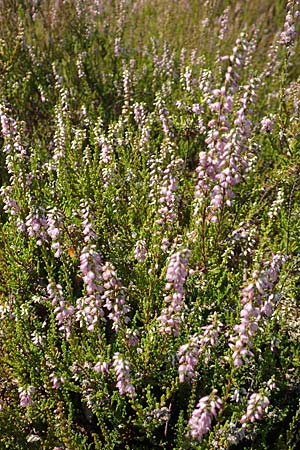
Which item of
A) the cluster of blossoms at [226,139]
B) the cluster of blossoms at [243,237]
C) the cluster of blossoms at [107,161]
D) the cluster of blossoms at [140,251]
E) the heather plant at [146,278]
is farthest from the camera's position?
the cluster of blossoms at [107,161]

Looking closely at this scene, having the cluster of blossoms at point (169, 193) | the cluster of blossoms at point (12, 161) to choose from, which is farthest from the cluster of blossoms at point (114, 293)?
the cluster of blossoms at point (12, 161)

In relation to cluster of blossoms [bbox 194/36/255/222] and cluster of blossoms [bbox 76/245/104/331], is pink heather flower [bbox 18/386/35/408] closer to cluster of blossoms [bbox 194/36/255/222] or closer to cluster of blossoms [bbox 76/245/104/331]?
cluster of blossoms [bbox 76/245/104/331]

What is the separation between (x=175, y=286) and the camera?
7.55 ft

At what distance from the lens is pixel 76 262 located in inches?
145

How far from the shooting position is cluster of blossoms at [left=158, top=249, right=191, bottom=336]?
87.3 inches

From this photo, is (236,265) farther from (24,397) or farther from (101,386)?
(24,397)

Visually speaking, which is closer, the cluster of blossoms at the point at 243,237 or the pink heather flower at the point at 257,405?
the pink heather flower at the point at 257,405

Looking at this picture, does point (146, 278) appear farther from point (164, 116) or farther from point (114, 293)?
point (164, 116)

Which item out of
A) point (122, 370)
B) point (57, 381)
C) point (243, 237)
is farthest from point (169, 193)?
point (57, 381)

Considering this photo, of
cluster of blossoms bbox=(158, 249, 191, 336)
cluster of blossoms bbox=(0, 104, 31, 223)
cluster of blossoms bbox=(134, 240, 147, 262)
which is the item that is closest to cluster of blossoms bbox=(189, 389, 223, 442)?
cluster of blossoms bbox=(158, 249, 191, 336)

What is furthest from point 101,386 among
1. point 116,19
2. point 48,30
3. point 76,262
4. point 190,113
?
point 116,19

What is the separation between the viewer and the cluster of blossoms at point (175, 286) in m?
2.22

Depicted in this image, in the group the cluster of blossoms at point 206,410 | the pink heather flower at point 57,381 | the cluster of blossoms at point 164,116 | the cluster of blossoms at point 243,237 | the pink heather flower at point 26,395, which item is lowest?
the cluster of blossoms at point 206,410

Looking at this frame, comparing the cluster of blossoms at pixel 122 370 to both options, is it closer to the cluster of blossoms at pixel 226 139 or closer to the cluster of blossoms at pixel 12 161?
the cluster of blossoms at pixel 226 139
